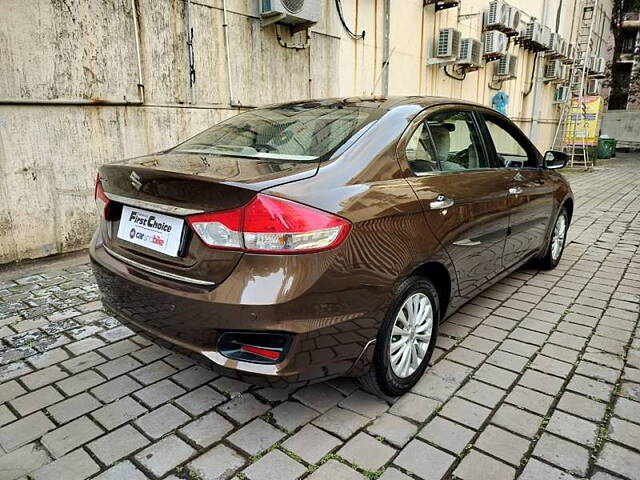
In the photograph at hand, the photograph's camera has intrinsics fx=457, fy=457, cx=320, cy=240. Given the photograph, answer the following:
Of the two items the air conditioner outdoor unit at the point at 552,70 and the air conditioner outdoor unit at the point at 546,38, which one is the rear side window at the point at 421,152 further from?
the air conditioner outdoor unit at the point at 552,70

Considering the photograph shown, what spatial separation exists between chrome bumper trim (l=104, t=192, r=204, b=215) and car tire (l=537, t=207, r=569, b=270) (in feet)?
11.7

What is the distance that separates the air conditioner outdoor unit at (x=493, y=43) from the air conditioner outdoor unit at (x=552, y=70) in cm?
527

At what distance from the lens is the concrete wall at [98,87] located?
4.14 metres

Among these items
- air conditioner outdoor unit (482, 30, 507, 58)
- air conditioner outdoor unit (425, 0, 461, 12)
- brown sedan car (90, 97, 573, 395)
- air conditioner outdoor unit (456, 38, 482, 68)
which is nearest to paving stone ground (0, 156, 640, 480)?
brown sedan car (90, 97, 573, 395)

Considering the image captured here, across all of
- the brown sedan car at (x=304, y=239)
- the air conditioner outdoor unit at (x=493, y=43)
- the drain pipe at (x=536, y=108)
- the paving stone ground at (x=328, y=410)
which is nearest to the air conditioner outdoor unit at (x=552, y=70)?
the drain pipe at (x=536, y=108)

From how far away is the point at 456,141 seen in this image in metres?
2.95

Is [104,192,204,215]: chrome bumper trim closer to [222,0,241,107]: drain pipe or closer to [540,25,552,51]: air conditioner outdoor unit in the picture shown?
[222,0,241,107]: drain pipe

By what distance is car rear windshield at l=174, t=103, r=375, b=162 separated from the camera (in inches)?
89.4

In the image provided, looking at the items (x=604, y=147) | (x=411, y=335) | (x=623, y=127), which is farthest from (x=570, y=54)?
(x=411, y=335)

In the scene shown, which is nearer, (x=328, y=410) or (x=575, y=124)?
(x=328, y=410)

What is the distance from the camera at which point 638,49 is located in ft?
88.6

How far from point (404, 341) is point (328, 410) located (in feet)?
1.70

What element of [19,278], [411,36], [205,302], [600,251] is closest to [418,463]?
[205,302]

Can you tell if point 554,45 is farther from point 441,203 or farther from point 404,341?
point 404,341
